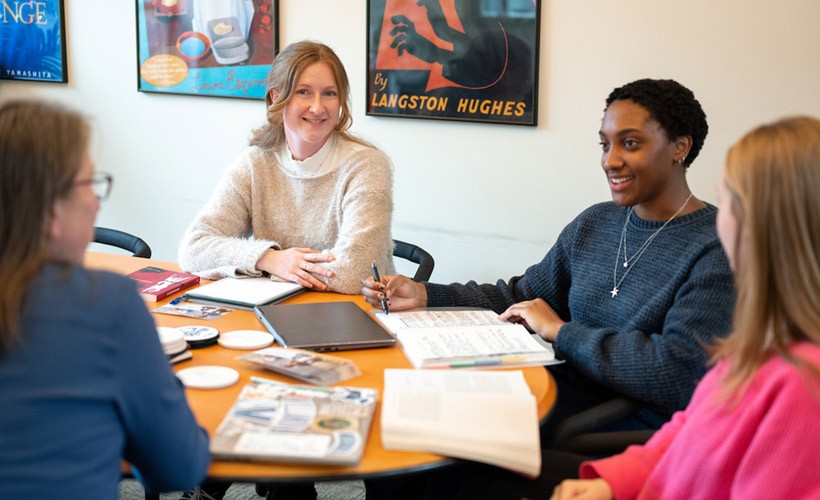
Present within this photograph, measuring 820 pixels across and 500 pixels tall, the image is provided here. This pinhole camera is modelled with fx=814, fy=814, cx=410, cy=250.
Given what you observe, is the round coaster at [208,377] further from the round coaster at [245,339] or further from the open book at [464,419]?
the open book at [464,419]

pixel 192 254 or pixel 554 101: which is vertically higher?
pixel 554 101

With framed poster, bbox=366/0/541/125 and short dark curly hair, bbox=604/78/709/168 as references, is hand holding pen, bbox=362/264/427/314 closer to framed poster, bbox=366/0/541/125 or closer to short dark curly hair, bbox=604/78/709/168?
short dark curly hair, bbox=604/78/709/168

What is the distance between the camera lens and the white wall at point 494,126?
2697mm

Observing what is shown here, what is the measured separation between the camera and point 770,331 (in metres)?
1.18

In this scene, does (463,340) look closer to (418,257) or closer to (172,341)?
(172,341)

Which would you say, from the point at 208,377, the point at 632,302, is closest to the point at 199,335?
the point at 208,377

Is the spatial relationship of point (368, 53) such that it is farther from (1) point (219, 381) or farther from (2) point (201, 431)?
(2) point (201, 431)

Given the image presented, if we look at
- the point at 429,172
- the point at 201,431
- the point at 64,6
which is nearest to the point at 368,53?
the point at 429,172

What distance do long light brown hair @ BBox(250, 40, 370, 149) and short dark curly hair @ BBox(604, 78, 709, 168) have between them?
98 centimetres

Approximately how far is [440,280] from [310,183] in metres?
0.95

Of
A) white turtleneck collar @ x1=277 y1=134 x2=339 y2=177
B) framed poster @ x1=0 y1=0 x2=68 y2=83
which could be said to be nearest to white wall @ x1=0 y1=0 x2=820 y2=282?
framed poster @ x1=0 y1=0 x2=68 y2=83

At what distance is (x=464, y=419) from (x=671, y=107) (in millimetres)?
1010

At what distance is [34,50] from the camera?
403cm

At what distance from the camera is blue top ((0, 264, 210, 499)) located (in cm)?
105
